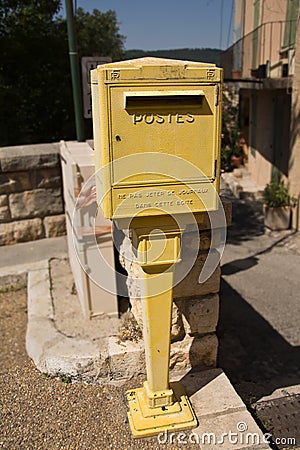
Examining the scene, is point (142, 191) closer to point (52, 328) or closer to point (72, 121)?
point (52, 328)

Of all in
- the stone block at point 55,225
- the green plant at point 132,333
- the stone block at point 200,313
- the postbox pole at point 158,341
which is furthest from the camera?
the stone block at point 55,225

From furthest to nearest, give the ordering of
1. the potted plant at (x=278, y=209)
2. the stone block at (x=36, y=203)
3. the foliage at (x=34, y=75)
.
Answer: the foliage at (x=34, y=75), the potted plant at (x=278, y=209), the stone block at (x=36, y=203)

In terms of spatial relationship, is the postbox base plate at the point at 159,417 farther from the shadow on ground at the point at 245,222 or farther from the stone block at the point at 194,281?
the shadow on ground at the point at 245,222

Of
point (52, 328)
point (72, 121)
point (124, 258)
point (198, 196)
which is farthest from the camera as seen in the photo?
point (72, 121)

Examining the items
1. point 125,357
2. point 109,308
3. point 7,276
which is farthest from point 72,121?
point 125,357

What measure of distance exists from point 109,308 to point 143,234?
173 centimetres

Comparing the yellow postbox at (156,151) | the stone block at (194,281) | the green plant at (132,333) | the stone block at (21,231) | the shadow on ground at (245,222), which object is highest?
the yellow postbox at (156,151)

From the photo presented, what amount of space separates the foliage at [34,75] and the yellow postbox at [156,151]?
7211mm

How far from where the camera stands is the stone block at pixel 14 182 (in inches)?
212

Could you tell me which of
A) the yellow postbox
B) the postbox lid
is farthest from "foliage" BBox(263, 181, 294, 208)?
the postbox lid

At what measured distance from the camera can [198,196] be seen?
2039mm

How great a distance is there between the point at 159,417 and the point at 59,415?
25.0 inches

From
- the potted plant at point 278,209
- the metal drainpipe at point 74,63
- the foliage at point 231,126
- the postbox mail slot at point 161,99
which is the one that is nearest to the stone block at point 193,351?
the postbox mail slot at point 161,99

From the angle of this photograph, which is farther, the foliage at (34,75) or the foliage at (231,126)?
the foliage at (231,126)
